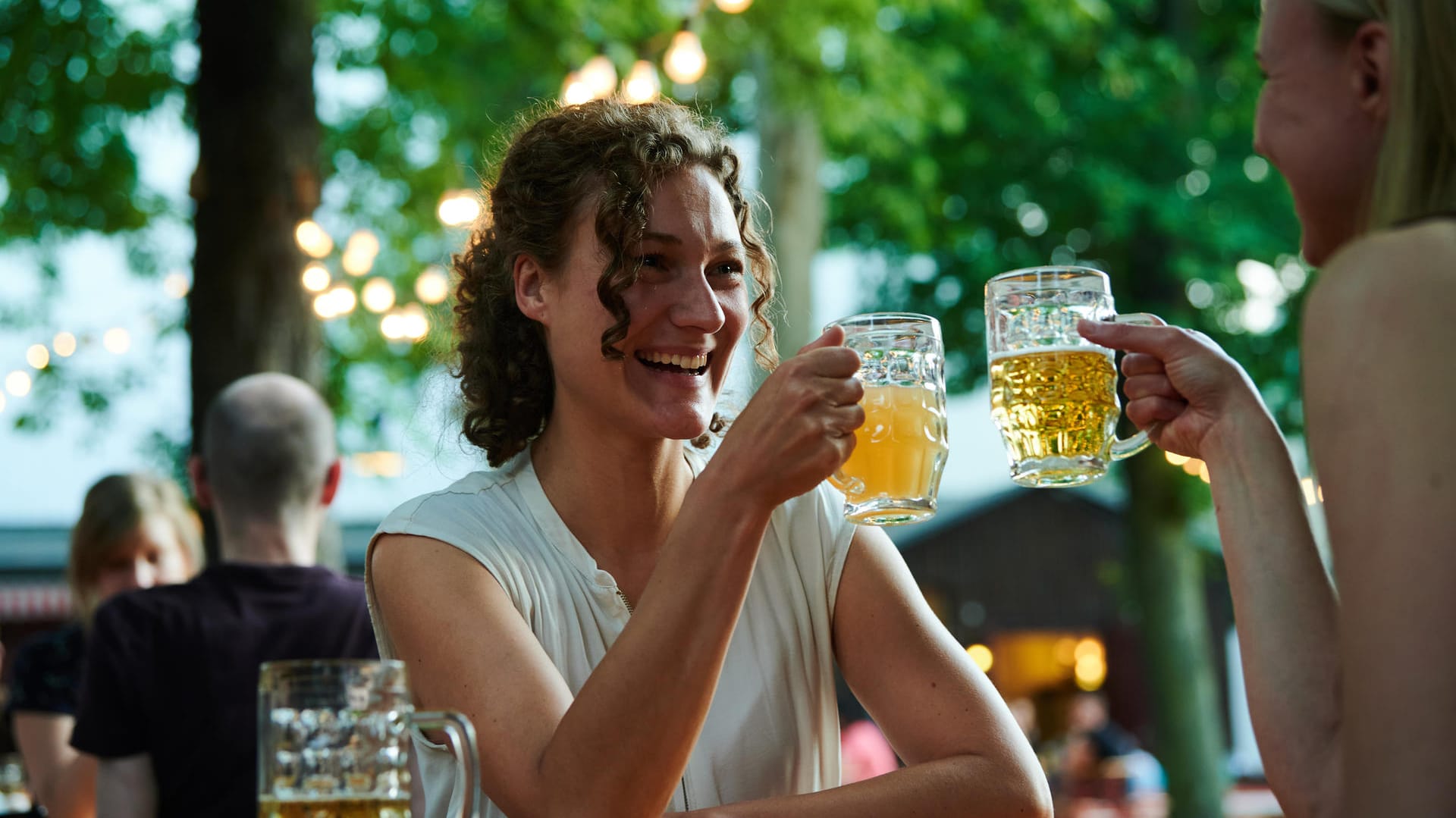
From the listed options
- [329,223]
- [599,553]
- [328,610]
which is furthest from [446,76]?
[599,553]

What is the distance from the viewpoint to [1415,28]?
1206mm

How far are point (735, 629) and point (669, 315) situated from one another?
1.54 feet

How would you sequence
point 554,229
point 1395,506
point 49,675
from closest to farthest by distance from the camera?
point 1395,506, point 554,229, point 49,675

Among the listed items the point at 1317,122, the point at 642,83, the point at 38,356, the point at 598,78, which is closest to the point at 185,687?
the point at 1317,122

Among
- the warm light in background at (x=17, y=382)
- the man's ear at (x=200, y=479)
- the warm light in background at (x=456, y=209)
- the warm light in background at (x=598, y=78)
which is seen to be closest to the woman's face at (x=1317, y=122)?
the man's ear at (x=200, y=479)

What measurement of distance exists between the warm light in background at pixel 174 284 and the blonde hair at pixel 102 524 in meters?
7.13

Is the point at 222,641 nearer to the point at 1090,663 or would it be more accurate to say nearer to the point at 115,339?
the point at 115,339

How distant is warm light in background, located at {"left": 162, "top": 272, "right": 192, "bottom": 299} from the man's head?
8012 mm

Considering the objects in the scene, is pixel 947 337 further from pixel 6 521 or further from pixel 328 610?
pixel 6 521

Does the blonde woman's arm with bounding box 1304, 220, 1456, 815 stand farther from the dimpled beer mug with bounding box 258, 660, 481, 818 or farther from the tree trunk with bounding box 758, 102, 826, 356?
the tree trunk with bounding box 758, 102, 826, 356

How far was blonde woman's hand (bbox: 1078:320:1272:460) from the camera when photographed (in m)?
1.61

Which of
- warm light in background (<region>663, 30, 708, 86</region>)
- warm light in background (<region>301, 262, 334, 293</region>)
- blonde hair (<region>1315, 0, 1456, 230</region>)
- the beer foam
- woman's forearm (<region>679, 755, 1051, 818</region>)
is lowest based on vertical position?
woman's forearm (<region>679, 755, 1051, 818</region>)

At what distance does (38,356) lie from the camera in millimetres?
9609

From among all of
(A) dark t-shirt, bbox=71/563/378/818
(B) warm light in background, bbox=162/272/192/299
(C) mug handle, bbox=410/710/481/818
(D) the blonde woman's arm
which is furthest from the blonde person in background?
(B) warm light in background, bbox=162/272/192/299
